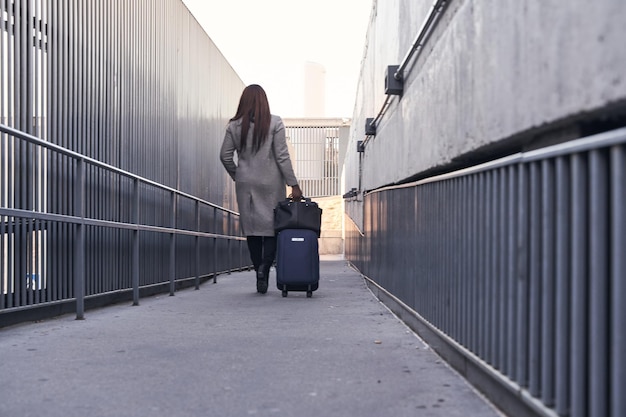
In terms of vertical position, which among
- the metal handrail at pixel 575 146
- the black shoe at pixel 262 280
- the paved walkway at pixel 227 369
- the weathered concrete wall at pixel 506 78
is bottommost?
the paved walkway at pixel 227 369

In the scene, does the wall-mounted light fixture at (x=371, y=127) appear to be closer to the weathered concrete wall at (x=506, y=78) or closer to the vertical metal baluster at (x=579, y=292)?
the weathered concrete wall at (x=506, y=78)

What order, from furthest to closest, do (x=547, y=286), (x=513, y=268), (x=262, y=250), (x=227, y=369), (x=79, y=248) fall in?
(x=262, y=250), (x=79, y=248), (x=227, y=369), (x=513, y=268), (x=547, y=286)

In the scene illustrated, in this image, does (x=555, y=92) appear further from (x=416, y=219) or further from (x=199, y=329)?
(x=199, y=329)

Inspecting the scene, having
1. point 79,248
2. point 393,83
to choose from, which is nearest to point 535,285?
point 79,248

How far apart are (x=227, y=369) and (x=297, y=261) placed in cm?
343

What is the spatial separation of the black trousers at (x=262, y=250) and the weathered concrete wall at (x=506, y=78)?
1.96 m

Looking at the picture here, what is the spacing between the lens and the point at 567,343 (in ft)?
6.01

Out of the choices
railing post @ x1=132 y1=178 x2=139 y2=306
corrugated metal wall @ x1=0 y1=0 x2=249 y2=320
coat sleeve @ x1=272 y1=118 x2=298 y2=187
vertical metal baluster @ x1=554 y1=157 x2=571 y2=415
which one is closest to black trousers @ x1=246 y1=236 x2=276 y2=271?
coat sleeve @ x1=272 y1=118 x2=298 y2=187

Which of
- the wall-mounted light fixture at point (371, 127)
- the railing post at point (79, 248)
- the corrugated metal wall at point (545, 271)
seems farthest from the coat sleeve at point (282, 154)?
the corrugated metal wall at point (545, 271)

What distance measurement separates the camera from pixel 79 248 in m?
4.78

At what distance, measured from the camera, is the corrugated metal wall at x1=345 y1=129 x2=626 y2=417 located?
5.39 ft

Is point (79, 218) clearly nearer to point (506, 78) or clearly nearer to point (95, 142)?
point (95, 142)

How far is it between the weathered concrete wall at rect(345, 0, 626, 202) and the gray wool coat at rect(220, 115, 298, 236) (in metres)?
1.92

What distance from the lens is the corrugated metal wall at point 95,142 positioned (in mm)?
4301
